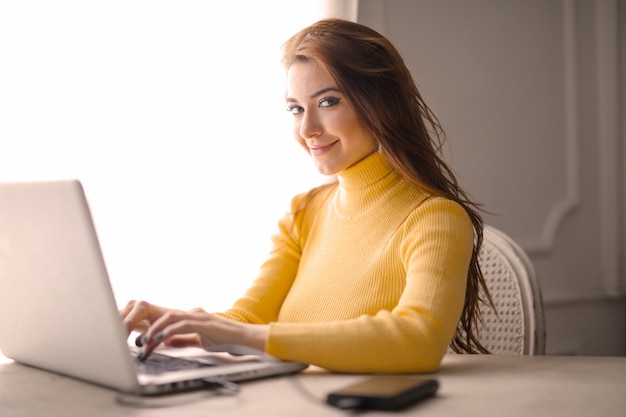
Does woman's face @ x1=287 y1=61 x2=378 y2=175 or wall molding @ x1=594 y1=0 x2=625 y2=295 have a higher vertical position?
woman's face @ x1=287 y1=61 x2=378 y2=175

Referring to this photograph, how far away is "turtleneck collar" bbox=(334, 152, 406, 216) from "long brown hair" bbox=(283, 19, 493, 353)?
4cm

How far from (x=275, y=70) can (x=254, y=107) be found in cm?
12

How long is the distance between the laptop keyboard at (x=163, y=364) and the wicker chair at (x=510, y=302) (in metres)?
0.80

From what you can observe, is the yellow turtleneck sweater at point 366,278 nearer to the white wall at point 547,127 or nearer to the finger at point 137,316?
the finger at point 137,316

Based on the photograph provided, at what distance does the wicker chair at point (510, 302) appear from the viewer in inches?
65.6

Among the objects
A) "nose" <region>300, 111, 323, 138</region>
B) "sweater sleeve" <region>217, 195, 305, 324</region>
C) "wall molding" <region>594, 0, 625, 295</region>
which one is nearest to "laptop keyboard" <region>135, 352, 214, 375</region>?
"sweater sleeve" <region>217, 195, 305, 324</region>

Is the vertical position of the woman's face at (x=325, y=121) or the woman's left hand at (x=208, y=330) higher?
the woman's face at (x=325, y=121)

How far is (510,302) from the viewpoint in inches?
67.9

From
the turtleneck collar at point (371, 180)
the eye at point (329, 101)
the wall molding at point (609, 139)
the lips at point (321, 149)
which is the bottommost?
the wall molding at point (609, 139)

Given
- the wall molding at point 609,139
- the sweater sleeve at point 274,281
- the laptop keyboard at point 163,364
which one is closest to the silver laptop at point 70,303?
the laptop keyboard at point 163,364

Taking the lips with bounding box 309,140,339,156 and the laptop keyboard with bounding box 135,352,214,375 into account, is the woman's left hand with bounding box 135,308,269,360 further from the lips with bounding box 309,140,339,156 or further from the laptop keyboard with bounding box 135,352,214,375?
the lips with bounding box 309,140,339,156

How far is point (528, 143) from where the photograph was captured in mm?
2812

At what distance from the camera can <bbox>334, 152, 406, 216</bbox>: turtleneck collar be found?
1.58 metres

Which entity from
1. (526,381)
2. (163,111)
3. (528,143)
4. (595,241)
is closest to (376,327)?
(526,381)
